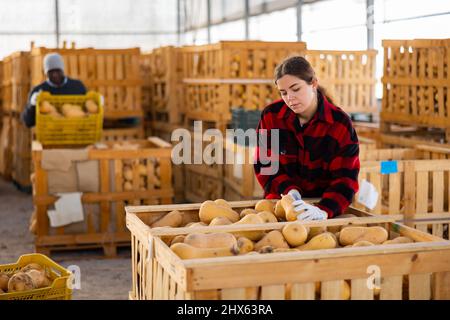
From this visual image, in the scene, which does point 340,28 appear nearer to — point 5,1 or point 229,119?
point 229,119

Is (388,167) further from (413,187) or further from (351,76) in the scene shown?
(351,76)

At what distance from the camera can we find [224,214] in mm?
3473

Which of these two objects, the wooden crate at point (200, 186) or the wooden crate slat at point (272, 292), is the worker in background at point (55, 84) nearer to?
the wooden crate at point (200, 186)

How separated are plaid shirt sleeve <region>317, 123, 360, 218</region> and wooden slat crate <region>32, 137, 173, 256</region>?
12.2 ft

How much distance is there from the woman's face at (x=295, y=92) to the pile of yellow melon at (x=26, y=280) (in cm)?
160

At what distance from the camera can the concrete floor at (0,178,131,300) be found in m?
6.14

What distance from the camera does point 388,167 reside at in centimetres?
589

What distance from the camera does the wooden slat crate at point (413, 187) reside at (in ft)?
19.5

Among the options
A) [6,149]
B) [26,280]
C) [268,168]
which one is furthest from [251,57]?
[6,149]

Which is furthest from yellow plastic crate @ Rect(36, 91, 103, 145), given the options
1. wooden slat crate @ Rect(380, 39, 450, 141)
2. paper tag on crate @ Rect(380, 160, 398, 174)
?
wooden slat crate @ Rect(380, 39, 450, 141)

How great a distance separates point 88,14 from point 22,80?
51.5 ft

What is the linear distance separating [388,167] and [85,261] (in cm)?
315

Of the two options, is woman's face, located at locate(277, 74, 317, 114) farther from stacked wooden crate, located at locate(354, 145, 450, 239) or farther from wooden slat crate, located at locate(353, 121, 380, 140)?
wooden slat crate, located at locate(353, 121, 380, 140)

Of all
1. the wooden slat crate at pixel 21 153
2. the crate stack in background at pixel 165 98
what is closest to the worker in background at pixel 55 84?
the crate stack in background at pixel 165 98
